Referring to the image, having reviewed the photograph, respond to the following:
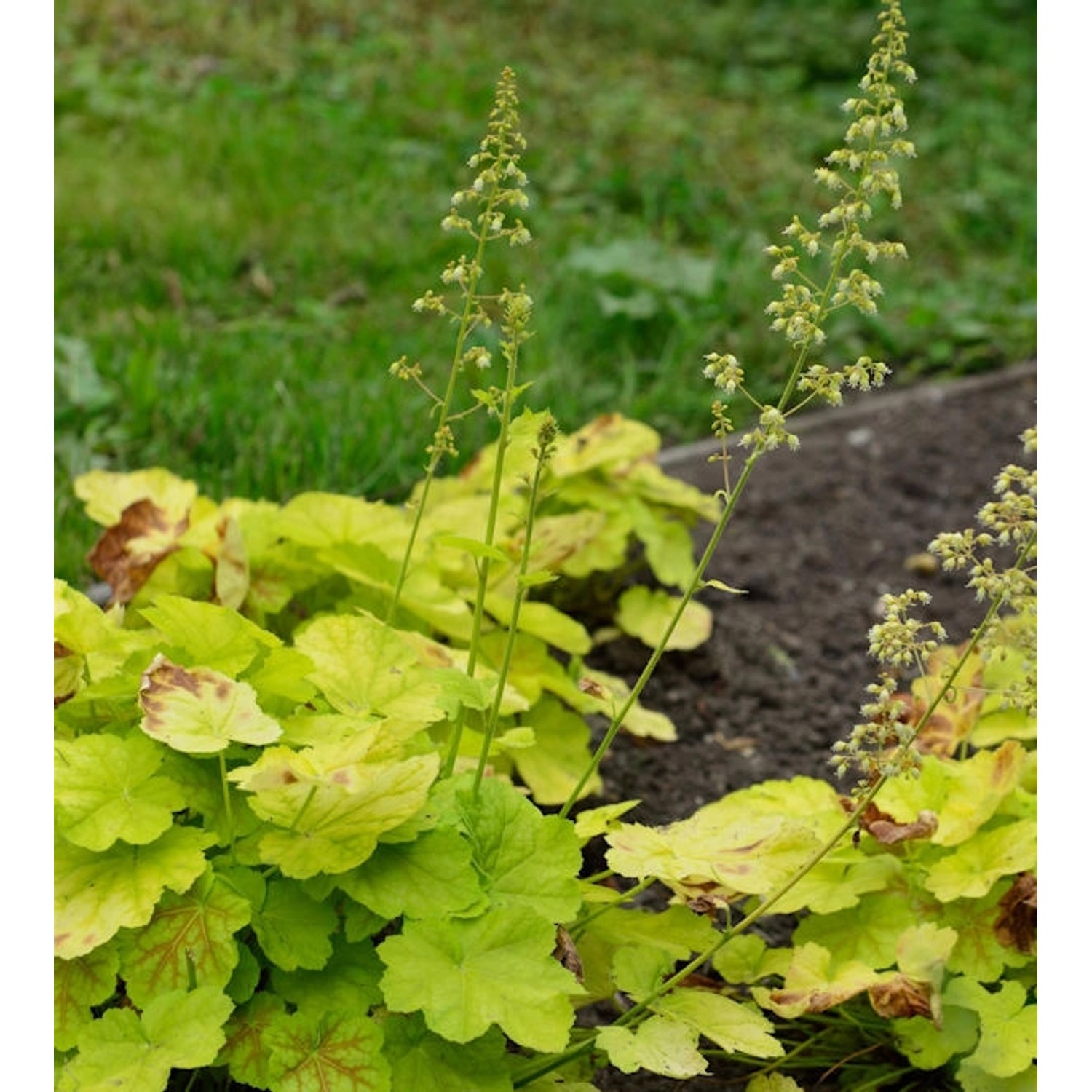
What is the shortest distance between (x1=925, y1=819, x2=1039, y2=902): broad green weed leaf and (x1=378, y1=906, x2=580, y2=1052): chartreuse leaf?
0.57m

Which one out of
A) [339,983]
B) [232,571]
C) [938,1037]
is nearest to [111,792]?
[339,983]

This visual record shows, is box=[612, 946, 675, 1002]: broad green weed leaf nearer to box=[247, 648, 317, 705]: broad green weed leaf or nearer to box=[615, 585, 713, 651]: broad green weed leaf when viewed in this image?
box=[247, 648, 317, 705]: broad green weed leaf

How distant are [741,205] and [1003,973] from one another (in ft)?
11.5

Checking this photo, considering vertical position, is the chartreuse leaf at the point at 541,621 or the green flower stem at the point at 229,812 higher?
the green flower stem at the point at 229,812

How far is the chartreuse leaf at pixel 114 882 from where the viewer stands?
1.56 metres

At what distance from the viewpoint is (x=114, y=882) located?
1.62 metres

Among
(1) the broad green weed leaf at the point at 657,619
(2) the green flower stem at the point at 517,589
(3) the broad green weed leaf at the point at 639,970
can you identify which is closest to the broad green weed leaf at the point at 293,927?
(2) the green flower stem at the point at 517,589

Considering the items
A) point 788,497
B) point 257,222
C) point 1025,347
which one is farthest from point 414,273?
point 1025,347

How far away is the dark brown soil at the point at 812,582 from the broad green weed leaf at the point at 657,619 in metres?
0.07

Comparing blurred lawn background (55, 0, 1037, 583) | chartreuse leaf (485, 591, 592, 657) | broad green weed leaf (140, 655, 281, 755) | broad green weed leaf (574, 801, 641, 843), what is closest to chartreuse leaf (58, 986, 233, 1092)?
broad green weed leaf (140, 655, 281, 755)

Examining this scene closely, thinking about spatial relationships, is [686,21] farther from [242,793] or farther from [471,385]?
[242,793]

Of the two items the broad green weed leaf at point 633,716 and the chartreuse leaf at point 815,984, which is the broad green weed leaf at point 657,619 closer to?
the broad green weed leaf at point 633,716

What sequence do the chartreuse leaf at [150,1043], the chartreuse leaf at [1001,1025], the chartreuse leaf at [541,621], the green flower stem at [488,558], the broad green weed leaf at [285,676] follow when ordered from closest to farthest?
the chartreuse leaf at [150,1043] → the green flower stem at [488,558] → the chartreuse leaf at [1001,1025] → the broad green weed leaf at [285,676] → the chartreuse leaf at [541,621]

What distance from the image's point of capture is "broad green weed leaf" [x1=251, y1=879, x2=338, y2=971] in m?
1.61
